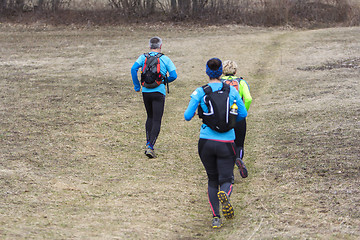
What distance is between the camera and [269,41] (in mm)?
25812

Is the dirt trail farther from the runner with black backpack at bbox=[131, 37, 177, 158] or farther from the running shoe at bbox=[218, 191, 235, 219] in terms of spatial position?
the runner with black backpack at bbox=[131, 37, 177, 158]

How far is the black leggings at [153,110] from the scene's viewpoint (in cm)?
861

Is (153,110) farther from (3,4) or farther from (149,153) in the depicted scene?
(3,4)

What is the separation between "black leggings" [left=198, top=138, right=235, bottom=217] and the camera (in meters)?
5.79

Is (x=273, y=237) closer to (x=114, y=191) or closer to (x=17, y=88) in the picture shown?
(x=114, y=191)

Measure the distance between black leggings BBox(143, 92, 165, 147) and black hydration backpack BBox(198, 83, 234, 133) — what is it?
292cm

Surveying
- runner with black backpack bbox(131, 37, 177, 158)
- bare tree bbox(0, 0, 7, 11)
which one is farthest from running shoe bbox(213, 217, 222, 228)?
bare tree bbox(0, 0, 7, 11)

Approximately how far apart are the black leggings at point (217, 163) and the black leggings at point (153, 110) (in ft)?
9.31

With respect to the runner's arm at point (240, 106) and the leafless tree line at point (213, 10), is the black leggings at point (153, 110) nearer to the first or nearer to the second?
the runner's arm at point (240, 106)

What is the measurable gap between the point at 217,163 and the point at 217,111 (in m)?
Answer: 0.63

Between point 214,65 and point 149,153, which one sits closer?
point 214,65

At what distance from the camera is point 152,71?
829 cm

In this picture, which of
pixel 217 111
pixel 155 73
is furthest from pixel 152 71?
pixel 217 111

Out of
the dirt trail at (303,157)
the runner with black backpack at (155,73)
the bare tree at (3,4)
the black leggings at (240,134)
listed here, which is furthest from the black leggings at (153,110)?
the bare tree at (3,4)
